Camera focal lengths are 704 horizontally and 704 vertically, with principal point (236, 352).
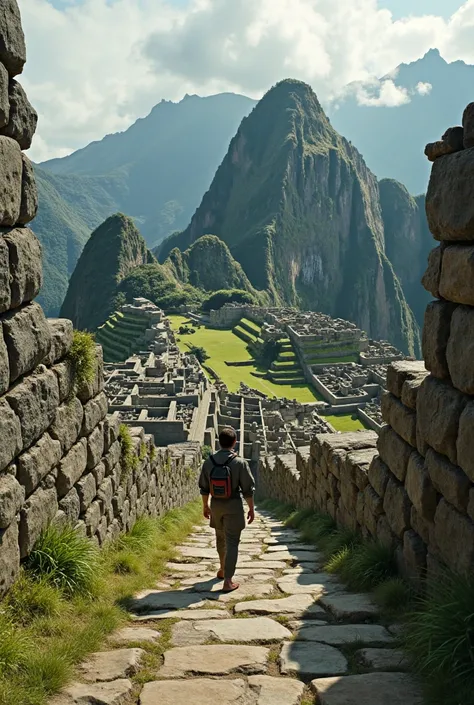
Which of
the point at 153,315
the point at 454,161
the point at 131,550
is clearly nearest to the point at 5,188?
the point at 454,161

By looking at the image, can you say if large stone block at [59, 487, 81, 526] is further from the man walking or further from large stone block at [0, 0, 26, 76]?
large stone block at [0, 0, 26, 76]

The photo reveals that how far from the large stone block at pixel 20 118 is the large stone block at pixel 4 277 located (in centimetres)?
82

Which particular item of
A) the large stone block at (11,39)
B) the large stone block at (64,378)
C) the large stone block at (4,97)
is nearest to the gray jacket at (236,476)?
the large stone block at (64,378)

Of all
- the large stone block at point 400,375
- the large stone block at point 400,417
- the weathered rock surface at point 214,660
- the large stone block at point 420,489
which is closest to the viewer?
the weathered rock surface at point 214,660

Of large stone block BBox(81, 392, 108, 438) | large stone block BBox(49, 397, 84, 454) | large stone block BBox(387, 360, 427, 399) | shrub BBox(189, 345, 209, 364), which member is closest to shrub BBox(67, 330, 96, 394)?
large stone block BBox(49, 397, 84, 454)

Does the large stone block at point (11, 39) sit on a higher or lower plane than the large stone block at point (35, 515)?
higher

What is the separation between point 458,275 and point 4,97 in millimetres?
3367

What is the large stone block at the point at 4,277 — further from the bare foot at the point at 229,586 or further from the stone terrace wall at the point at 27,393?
the bare foot at the point at 229,586

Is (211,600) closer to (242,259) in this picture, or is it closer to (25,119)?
(25,119)

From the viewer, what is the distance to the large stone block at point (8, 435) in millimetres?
4652

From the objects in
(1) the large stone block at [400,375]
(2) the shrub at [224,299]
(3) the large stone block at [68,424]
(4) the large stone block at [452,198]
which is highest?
(2) the shrub at [224,299]

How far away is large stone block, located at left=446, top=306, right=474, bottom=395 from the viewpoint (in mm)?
4641

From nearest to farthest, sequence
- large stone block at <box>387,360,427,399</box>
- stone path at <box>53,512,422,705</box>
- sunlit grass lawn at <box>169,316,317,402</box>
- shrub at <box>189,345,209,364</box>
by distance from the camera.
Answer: stone path at <box>53,512,422,705</box> < large stone block at <box>387,360,427,399</box> < sunlit grass lawn at <box>169,316,317,402</box> < shrub at <box>189,345,209,364</box>

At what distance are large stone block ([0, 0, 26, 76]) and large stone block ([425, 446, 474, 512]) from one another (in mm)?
4198
